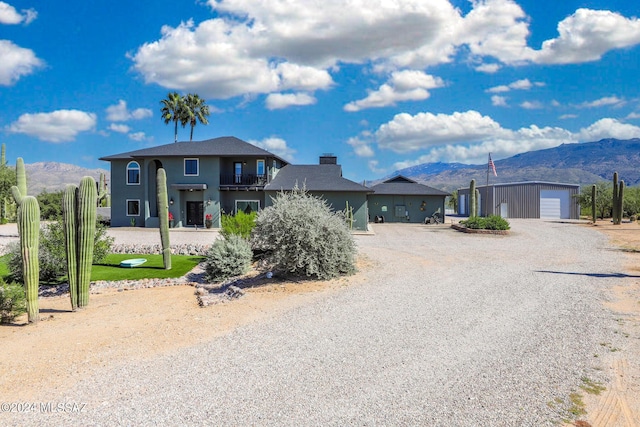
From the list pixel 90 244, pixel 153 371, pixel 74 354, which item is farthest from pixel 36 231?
pixel 153 371

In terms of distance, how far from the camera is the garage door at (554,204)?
44344mm

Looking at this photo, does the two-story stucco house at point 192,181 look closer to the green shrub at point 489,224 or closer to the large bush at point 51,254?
the green shrub at point 489,224

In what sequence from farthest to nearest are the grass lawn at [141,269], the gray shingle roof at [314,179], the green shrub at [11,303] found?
the gray shingle roof at [314,179] < the grass lawn at [141,269] < the green shrub at [11,303]

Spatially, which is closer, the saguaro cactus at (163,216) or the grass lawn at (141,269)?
the grass lawn at (141,269)

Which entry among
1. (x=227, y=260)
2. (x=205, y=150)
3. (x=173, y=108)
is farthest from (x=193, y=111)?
(x=227, y=260)

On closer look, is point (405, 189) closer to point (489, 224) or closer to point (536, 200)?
point (489, 224)

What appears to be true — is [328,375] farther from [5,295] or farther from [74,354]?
[5,295]

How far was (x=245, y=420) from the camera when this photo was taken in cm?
468

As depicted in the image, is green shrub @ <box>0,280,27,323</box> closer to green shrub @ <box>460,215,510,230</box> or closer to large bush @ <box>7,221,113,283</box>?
large bush @ <box>7,221,113,283</box>

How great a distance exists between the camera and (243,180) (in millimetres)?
32250

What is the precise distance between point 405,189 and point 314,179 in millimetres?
11121

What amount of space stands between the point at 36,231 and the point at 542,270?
1428 cm

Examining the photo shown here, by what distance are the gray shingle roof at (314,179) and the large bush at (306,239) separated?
15.9m

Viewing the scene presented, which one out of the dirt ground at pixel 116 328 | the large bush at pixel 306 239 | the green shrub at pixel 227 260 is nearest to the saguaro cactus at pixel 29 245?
the dirt ground at pixel 116 328
